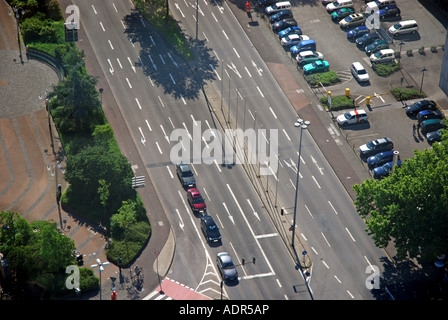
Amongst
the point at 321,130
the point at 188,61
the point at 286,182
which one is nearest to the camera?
the point at 286,182

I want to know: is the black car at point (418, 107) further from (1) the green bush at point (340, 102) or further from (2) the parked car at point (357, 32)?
(2) the parked car at point (357, 32)

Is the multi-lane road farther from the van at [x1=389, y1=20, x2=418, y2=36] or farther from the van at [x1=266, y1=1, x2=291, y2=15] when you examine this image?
the van at [x1=389, y1=20, x2=418, y2=36]

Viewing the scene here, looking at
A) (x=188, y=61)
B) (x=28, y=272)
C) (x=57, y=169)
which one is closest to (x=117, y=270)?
(x=28, y=272)

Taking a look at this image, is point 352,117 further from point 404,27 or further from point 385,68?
point 404,27

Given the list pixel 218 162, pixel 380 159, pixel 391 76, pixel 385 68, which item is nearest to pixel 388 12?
pixel 385 68

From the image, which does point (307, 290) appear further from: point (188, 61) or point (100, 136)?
point (188, 61)

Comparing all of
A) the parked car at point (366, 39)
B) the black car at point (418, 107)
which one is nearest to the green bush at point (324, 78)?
the parked car at point (366, 39)
